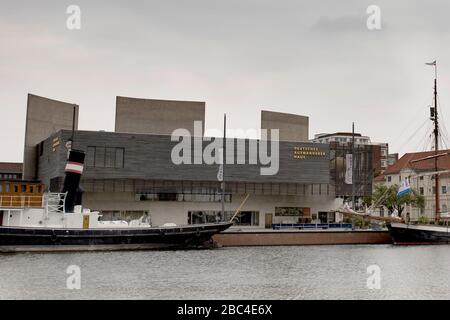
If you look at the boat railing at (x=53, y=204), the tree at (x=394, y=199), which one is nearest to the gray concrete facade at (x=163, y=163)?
the boat railing at (x=53, y=204)

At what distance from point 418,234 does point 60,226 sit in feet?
126

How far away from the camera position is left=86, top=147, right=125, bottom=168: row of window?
65938 millimetres

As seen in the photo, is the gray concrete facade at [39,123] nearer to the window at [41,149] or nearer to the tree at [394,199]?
the window at [41,149]

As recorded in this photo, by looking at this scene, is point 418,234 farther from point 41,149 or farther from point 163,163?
point 41,149

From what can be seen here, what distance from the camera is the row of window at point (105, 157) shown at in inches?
2596

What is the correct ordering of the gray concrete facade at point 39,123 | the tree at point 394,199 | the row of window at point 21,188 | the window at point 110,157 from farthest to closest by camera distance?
1. the tree at point 394,199
2. the gray concrete facade at point 39,123
3. the window at point 110,157
4. the row of window at point 21,188

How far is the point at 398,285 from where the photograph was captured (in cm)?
3070

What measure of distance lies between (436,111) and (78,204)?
47.1 meters

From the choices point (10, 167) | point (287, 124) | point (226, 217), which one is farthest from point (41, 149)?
point (10, 167)

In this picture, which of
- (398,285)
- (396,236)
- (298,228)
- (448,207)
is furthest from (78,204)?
(448,207)

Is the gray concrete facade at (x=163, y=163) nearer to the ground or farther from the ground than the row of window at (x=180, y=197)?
→ farther from the ground

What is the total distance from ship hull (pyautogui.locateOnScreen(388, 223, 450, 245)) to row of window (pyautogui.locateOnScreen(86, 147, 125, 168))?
32279 millimetres
